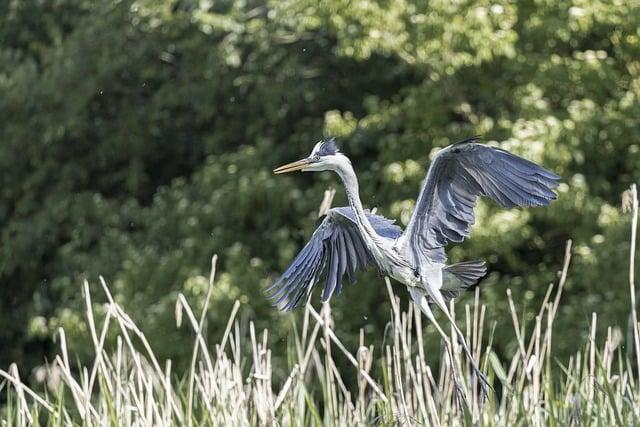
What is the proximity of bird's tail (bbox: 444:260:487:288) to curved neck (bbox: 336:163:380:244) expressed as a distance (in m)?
0.21

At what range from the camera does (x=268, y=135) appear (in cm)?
1057

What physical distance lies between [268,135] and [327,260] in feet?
23.6

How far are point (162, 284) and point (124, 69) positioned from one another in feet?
7.84

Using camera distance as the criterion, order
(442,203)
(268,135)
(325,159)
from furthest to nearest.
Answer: (268,135) → (442,203) → (325,159)

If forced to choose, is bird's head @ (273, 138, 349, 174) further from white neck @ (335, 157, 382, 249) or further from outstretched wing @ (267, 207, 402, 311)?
outstretched wing @ (267, 207, 402, 311)

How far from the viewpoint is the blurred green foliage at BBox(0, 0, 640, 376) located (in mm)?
8195

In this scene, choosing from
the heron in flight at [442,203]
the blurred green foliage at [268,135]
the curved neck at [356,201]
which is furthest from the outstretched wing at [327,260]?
the blurred green foliage at [268,135]

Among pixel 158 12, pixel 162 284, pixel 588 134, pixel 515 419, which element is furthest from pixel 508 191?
pixel 158 12

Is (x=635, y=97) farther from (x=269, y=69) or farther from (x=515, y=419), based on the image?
(x=515, y=419)

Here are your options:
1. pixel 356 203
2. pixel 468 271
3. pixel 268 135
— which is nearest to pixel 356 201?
pixel 356 203

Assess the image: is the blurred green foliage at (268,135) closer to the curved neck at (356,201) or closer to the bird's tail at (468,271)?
the bird's tail at (468,271)

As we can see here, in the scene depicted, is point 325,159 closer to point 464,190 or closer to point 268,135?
point 464,190

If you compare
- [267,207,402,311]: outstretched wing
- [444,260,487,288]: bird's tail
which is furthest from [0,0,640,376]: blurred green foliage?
[444,260,487,288]: bird's tail

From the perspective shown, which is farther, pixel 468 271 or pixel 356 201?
pixel 468 271
